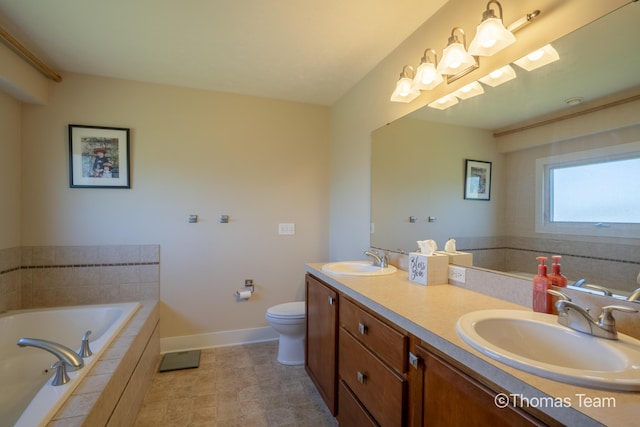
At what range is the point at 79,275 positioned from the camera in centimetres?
250

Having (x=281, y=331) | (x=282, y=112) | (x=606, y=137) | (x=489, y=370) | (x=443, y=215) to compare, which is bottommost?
(x=281, y=331)

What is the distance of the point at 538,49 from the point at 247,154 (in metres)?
2.35

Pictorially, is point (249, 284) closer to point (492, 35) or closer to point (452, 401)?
point (452, 401)

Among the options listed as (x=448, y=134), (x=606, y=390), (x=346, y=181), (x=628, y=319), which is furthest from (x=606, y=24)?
(x=346, y=181)

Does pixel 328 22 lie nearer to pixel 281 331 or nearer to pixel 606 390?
pixel 606 390

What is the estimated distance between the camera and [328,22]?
5.93 ft

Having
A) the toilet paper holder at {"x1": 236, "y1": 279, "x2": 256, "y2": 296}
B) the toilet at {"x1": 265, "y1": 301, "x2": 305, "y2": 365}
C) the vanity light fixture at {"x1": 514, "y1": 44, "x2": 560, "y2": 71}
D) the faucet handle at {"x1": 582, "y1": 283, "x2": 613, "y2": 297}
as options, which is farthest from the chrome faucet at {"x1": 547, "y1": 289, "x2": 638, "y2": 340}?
the toilet paper holder at {"x1": 236, "y1": 279, "x2": 256, "y2": 296}

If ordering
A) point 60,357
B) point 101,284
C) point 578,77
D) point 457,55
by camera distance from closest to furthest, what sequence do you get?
point 578,77 → point 60,357 → point 457,55 → point 101,284

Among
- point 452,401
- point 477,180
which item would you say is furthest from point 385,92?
point 452,401

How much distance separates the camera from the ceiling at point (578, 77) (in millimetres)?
985

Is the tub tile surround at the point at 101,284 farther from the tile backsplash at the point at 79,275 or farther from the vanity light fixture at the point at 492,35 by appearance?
the vanity light fixture at the point at 492,35

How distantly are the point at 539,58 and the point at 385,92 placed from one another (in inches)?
43.2

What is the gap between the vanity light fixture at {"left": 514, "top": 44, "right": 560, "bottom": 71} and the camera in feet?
3.91

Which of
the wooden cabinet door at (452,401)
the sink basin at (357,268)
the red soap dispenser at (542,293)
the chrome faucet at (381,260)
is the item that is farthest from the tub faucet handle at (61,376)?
the red soap dispenser at (542,293)
